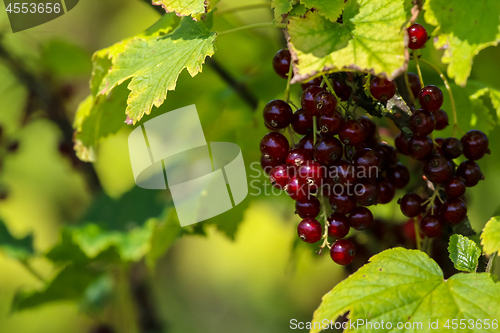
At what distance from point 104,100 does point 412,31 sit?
66 centimetres

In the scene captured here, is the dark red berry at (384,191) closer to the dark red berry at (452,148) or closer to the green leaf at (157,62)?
the dark red berry at (452,148)

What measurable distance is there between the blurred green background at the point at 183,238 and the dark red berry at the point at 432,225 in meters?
0.68

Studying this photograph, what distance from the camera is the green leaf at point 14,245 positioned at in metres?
1.33

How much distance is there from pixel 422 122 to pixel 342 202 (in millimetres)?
185

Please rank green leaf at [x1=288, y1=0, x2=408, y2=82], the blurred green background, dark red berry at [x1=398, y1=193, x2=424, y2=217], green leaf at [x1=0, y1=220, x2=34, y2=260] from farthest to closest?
the blurred green background < green leaf at [x1=0, y1=220, x2=34, y2=260] < dark red berry at [x1=398, y1=193, x2=424, y2=217] < green leaf at [x1=288, y1=0, x2=408, y2=82]

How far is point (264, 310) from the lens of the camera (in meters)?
2.67

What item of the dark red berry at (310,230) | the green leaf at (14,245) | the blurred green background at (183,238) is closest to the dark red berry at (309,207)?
the dark red berry at (310,230)

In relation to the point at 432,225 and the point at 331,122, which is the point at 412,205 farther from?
the point at 331,122

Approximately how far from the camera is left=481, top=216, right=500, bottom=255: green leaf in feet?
1.99

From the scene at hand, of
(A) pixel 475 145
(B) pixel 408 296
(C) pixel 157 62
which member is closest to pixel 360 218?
(B) pixel 408 296

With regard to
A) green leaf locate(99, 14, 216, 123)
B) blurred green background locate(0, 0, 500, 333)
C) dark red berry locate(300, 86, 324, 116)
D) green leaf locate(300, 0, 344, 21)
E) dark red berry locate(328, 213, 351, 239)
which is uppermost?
green leaf locate(300, 0, 344, 21)

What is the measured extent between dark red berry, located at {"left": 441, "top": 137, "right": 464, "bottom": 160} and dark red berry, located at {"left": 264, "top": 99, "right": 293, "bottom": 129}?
28 centimetres

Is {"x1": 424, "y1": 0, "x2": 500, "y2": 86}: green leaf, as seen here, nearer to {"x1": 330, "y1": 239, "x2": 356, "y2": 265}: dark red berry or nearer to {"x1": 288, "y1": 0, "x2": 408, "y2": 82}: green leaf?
{"x1": 288, "y1": 0, "x2": 408, "y2": 82}: green leaf

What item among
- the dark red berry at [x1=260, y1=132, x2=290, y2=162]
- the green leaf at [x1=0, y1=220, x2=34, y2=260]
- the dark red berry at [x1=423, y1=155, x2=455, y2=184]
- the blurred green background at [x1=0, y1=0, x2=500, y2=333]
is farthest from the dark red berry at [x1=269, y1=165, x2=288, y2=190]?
the green leaf at [x1=0, y1=220, x2=34, y2=260]
